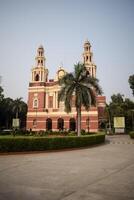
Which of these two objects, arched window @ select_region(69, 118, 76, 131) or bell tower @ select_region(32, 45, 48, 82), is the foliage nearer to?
bell tower @ select_region(32, 45, 48, 82)

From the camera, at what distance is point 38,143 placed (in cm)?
1822

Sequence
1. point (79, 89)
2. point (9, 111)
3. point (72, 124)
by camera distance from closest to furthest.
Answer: point (79, 89)
point (72, 124)
point (9, 111)

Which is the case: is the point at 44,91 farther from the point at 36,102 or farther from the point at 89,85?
the point at 89,85

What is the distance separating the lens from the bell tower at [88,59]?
56.0 meters

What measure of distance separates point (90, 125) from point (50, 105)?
12.9m

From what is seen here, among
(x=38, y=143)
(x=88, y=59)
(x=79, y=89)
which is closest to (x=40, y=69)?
(x=88, y=59)

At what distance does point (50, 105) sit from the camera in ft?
194

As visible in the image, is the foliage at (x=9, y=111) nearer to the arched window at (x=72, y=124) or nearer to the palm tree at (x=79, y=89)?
the arched window at (x=72, y=124)

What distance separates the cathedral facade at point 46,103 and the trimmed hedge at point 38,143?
108ft

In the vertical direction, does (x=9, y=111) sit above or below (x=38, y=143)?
above

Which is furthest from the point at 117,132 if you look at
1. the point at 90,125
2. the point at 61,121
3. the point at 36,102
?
the point at 36,102

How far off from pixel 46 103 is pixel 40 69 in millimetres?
9611

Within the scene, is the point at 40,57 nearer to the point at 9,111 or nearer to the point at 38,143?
the point at 9,111

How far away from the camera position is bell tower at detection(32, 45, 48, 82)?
59594mm
